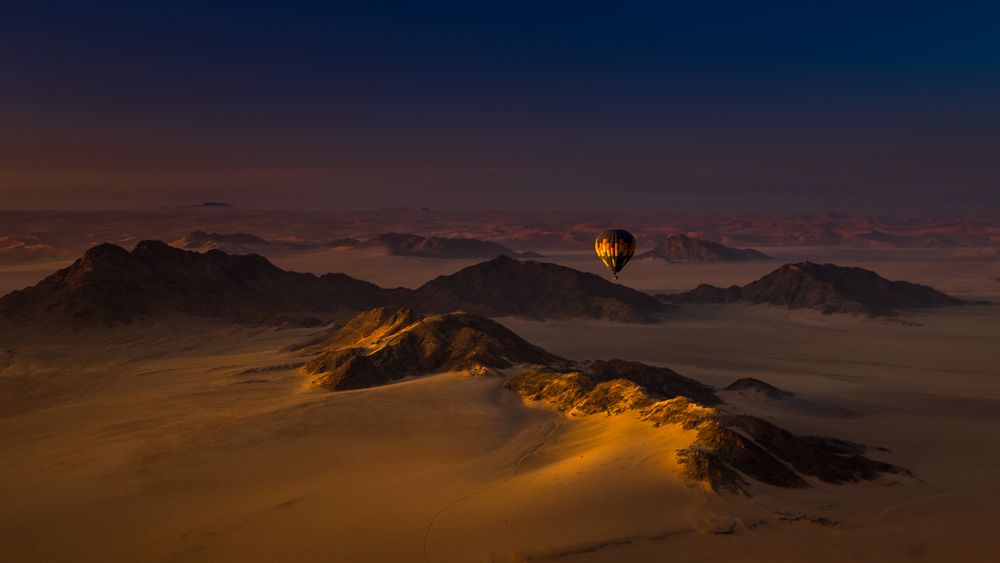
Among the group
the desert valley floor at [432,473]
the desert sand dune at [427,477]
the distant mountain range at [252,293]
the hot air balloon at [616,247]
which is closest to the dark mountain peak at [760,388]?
the desert valley floor at [432,473]

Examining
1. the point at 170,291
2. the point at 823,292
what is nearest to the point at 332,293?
the point at 170,291

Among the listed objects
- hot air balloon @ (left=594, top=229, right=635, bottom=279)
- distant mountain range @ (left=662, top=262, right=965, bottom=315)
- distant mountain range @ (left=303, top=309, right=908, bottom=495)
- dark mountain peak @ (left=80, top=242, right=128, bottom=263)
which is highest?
hot air balloon @ (left=594, top=229, right=635, bottom=279)

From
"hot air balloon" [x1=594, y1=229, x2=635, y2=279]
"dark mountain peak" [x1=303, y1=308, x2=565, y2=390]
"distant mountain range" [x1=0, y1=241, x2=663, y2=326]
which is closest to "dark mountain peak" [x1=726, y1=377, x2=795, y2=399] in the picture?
"hot air balloon" [x1=594, y1=229, x2=635, y2=279]

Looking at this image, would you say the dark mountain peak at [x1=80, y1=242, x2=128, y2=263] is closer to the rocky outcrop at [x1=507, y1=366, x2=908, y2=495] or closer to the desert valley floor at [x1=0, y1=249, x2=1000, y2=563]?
the desert valley floor at [x1=0, y1=249, x2=1000, y2=563]

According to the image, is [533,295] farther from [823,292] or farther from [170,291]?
[170,291]

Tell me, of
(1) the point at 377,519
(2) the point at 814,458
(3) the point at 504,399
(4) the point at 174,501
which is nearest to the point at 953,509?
(2) the point at 814,458

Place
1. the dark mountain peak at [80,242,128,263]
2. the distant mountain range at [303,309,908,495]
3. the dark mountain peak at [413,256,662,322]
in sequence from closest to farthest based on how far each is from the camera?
the distant mountain range at [303,309,908,495]
the dark mountain peak at [80,242,128,263]
the dark mountain peak at [413,256,662,322]

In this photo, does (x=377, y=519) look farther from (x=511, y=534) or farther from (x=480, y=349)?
(x=480, y=349)
